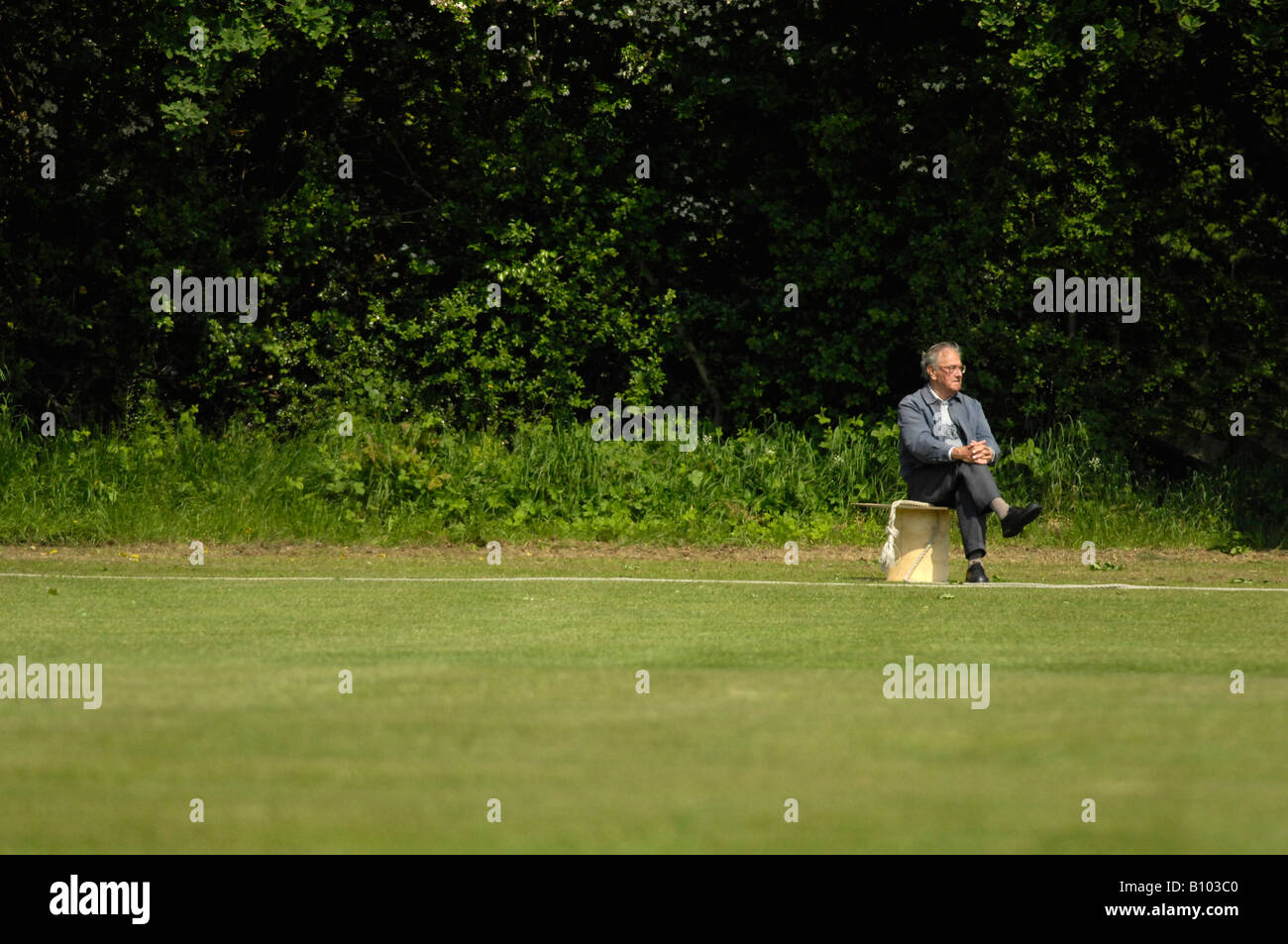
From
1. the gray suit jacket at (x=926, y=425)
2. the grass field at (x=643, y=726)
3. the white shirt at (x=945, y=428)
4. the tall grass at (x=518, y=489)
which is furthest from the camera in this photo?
the tall grass at (x=518, y=489)

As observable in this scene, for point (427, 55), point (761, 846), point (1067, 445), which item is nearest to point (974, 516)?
point (1067, 445)

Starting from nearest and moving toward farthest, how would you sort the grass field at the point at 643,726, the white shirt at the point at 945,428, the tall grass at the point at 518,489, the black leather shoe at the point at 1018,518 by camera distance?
the grass field at the point at 643,726
the black leather shoe at the point at 1018,518
the white shirt at the point at 945,428
the tall grass at the point at 518,489

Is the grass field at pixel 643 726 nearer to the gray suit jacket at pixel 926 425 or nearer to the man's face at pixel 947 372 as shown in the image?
the gray suit jacket at pixel 926 425

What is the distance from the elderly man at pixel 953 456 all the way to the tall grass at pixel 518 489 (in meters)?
4.50

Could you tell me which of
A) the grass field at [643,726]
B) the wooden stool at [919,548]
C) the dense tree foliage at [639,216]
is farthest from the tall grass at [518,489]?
the grass field at [643,726]

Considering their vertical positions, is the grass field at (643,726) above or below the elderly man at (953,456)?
below

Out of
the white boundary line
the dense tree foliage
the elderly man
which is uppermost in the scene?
the dense tree foliage

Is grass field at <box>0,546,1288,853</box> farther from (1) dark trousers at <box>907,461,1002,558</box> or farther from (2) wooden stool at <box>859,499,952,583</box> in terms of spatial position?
(2) wooden stool at <box>859,499,952,583</box>

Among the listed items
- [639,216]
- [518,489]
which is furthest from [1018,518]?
[639,216]

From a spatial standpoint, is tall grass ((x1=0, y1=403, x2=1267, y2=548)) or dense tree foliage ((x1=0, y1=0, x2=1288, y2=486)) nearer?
tall grass ((x1=0, y1=403, x2=1267, y2=548))

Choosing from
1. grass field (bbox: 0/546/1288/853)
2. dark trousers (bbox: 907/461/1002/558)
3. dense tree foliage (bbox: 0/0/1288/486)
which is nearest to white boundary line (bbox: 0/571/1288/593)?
dark trousers (bbox: 907/461/1002/558)

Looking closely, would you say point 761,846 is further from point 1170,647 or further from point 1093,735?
point 1170,647

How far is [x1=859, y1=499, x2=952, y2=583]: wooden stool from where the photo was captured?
13.1 m

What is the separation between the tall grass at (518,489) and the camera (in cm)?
1725
